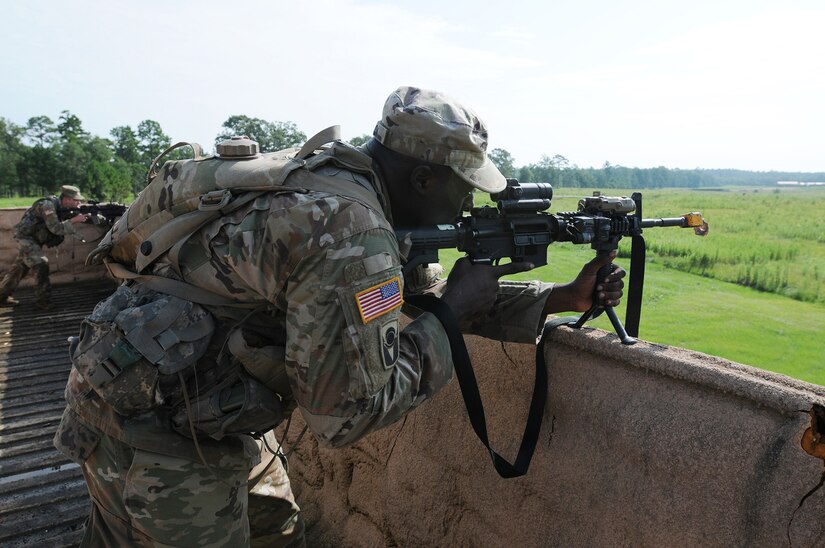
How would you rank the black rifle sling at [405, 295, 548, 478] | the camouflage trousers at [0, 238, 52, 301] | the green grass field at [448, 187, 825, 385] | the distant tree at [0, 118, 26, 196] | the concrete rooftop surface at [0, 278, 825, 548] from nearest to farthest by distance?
the concrete rooftop surface at [0, 278, 825, 548] → the black rifle sling at [405, 295, 548, 478] → the green grass field at [448, 187, 825, 385] → the camouflage trousers at [0, 238, 52, 301] → the distant tree at [0, 118, 26, 196]

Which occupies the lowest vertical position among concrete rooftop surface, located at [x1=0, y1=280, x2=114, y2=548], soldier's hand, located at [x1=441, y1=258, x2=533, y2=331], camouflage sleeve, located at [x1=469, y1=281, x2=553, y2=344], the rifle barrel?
concrete rooftop surface, located at [x1=0, y1=280, x2=114, y2=548]

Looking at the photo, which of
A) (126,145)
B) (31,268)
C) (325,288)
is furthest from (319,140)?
(126,145)

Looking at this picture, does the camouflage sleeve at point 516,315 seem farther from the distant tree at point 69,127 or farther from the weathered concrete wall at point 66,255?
the distant tree at point 69,127

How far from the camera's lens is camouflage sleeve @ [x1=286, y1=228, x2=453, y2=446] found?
5.67ft

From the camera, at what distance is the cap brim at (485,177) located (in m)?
2.09

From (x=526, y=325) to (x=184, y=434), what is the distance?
1.17 metres

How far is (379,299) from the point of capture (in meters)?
1.76

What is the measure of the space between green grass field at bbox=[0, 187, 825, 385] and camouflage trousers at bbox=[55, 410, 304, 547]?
7.01 ft

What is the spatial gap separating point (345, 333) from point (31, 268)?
778 cm

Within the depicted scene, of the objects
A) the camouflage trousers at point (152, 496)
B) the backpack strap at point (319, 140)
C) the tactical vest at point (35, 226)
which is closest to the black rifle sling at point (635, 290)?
the backpack strap at point (319, 140)

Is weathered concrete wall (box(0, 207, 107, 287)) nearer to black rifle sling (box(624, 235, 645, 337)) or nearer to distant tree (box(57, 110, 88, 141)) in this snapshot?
black rifle sling (box(624, 235, 645, 337))

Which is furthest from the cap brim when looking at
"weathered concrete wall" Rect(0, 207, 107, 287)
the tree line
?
the tree line

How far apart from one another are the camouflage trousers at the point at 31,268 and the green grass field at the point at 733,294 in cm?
496

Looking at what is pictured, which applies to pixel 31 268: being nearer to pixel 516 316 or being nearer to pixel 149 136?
pixel 516 316
